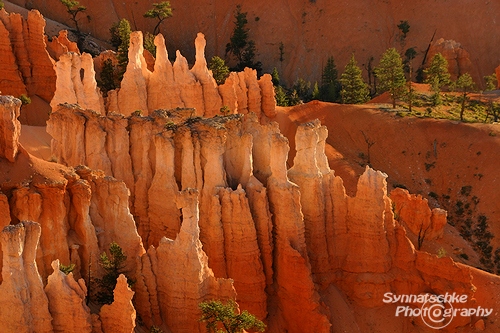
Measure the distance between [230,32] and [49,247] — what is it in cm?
7069

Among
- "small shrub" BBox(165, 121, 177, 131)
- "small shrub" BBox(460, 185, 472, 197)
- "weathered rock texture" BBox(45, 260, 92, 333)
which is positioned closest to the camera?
"weathered rock texture" BBox(45, 260, 92, 333)

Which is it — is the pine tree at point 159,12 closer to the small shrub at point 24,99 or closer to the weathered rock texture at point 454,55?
the weathered rock texture at point 454,55

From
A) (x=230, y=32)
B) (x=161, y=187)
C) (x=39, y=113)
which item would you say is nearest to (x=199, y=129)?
(x=161, y=187)

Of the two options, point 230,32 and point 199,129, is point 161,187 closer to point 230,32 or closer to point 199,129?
point 199,129

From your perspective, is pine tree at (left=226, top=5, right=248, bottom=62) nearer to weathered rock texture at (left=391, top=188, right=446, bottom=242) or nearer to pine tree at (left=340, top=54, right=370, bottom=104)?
pine tree at (left=340, top=54, right=370, bottom=104)

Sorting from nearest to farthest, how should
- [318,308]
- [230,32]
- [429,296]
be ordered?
[318,308] < [429,296] < [230,32]

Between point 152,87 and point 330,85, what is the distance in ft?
121

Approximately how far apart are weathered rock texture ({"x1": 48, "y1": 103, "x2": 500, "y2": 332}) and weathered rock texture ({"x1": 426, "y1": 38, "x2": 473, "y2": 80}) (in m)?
53.6

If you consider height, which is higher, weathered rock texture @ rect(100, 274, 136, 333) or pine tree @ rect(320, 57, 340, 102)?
pine tree @ rect(320, 57, 340, 102)

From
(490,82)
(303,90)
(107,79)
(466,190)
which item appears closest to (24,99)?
(107,79)

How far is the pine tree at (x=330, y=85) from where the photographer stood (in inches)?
3076

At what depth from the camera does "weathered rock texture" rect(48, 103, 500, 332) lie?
3134 centimetres

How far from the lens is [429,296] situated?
115 feet

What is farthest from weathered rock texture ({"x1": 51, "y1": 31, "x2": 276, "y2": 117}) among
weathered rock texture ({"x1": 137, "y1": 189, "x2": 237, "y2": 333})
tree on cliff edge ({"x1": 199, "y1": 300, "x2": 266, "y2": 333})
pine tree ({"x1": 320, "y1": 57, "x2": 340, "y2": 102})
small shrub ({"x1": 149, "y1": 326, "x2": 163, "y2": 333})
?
pine tree ({"x1": 320, "y1": 57, "x2": 340, "y2": 102})
